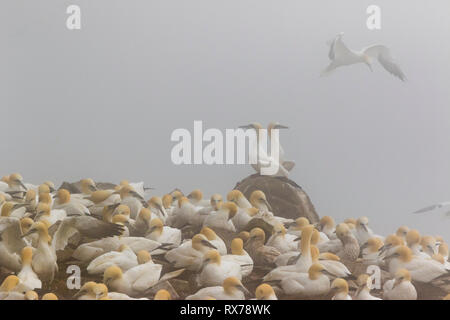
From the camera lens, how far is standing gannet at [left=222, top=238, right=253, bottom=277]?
1.93 meters

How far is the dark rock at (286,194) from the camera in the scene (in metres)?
2.15

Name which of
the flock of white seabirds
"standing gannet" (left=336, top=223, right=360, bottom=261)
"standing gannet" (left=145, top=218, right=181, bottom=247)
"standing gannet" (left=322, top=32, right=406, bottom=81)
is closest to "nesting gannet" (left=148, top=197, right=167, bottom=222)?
the flock of white seabirds

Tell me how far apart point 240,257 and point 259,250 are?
3.1 inches

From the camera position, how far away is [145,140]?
2113 mm

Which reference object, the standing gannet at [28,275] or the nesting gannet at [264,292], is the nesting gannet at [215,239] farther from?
the standing gannet at [28,275]

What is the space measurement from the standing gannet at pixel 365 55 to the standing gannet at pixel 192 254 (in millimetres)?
718

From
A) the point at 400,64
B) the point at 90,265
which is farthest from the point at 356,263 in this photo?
the point at 90,265

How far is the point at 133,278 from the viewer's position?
6.07 ft

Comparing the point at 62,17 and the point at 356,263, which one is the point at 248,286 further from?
the point at 62,17

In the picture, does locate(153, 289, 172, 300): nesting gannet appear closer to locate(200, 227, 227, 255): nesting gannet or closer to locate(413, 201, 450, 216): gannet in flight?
locate(200, 227, 227, 255): nesting gannet

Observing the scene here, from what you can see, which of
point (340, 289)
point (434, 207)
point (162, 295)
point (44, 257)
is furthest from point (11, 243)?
point (434, 207)

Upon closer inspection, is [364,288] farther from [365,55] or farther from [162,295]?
[365,55]

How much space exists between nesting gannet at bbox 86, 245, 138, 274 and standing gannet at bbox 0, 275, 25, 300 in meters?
0.20

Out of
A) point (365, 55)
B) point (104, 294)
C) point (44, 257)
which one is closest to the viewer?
Result: point (104, 294)
